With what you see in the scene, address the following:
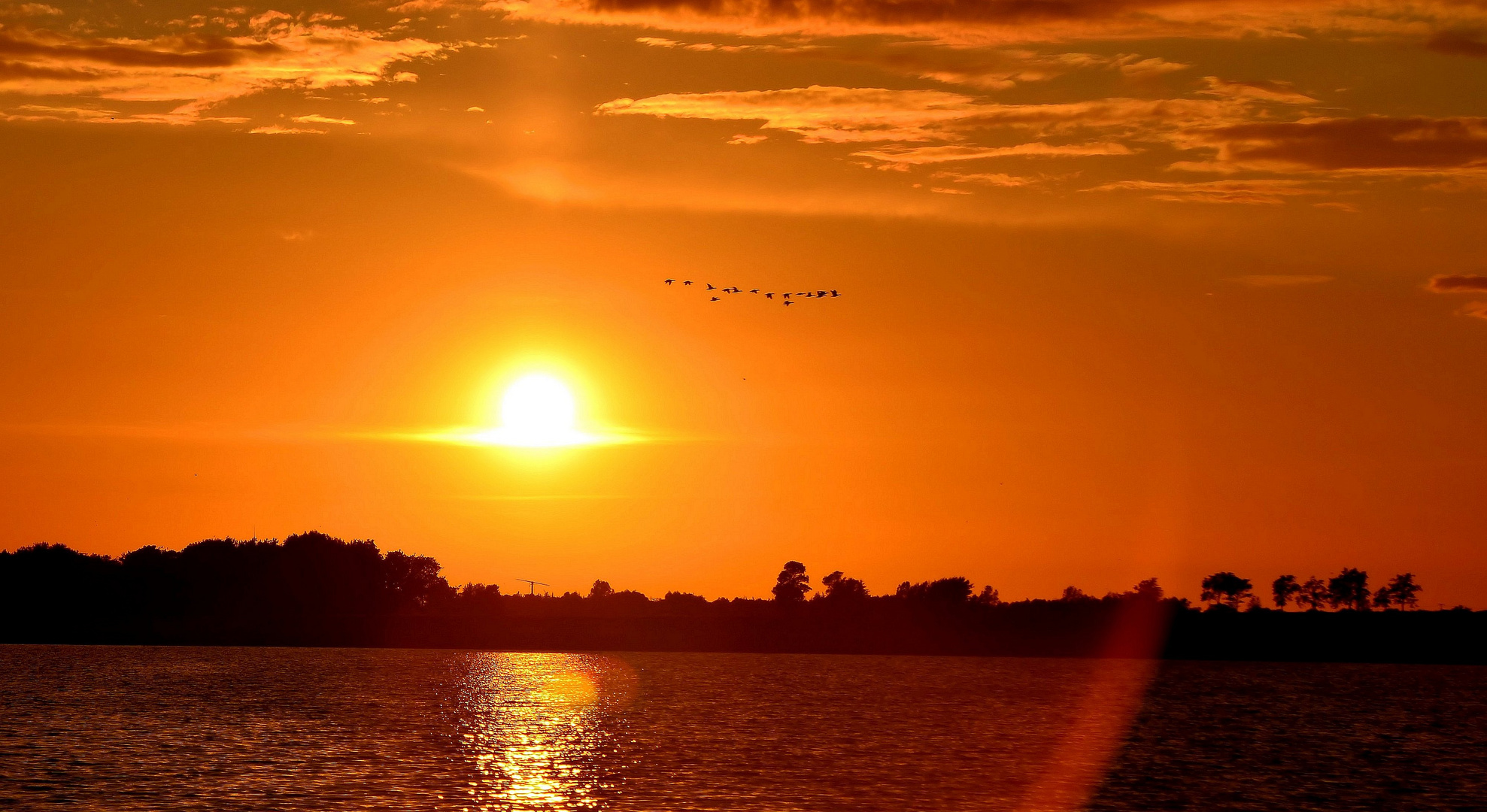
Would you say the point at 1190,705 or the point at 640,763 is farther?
the point at 1190,705

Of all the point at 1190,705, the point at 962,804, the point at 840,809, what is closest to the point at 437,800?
the point at 840,809

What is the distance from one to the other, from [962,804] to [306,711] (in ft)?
249

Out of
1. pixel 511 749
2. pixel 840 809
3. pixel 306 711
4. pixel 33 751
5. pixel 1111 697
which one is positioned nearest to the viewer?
pixel 840 809

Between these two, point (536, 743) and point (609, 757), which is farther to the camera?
point (536, 743)

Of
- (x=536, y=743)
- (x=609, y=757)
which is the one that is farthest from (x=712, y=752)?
(x=536, y=743)

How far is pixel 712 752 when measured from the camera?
91250mm

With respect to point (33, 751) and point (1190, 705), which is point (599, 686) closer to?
point (1190, 705)

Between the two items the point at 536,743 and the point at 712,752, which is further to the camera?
the point at 536,743

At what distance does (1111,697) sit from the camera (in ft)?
567

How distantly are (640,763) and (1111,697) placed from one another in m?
102

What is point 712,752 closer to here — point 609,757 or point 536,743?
point 609,757

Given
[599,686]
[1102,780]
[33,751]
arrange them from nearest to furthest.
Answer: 1. [1102,780]
2. [33,751]
3. [599,686]

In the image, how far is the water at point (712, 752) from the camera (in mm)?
69812

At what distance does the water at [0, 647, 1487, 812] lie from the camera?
229 ft
